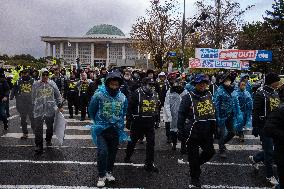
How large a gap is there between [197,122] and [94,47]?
12343 centimetres

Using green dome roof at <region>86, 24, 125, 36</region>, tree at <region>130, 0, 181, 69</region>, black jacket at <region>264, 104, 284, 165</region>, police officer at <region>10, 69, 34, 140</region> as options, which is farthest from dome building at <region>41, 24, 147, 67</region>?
black jacket at <region>264, 104, 284, 165</region>

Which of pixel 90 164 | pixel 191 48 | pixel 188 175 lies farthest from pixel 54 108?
pixel 191 48

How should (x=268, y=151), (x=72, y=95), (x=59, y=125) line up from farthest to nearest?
(x=72, y=95)
(x=59, y=125)
(x=268, y=151)

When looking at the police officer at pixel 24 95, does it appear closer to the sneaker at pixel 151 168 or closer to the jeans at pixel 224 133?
the sneaker at pixel 151 168

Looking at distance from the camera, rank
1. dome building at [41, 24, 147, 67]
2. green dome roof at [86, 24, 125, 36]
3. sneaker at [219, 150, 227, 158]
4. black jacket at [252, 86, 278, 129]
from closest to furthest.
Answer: black jacket at [252, 86, 278, 129] → sneaker at [219, 150, 227, 158] → dome building at [41, 24, 147, 67] → green dome roof at [86, 24, 125, 36]

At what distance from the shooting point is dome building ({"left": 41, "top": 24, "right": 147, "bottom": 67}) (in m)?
125

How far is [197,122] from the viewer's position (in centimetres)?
640

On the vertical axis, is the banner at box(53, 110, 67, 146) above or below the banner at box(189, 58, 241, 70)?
below

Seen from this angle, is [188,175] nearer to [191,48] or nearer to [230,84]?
[230,84]

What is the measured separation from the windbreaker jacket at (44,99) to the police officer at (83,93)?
514 centimetres

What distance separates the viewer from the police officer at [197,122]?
6.40 meters

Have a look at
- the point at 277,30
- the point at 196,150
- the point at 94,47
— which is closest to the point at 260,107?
the point at 196,150

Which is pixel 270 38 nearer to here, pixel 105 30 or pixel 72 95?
pixel 72 95

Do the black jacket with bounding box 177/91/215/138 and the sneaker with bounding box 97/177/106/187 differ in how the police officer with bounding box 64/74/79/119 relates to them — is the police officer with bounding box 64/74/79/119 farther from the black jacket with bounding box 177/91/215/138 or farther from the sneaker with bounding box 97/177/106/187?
the black jacket with bounding box 177/91/215/138
